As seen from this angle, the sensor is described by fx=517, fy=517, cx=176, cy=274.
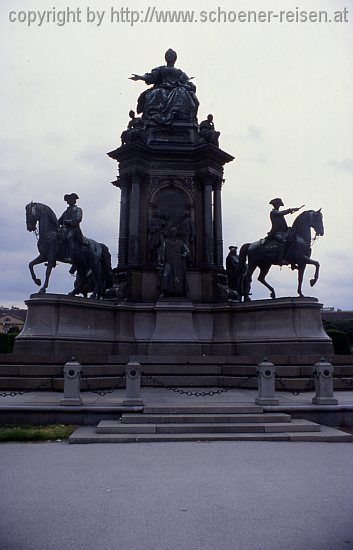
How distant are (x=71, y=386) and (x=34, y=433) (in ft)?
5.34

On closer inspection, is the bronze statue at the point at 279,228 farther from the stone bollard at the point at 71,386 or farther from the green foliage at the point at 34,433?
the green foliage at the point at 34,433

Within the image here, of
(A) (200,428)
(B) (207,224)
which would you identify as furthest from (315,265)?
(A) (200,428)

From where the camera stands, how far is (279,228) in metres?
21.2

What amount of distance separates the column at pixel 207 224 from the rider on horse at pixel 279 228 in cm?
286

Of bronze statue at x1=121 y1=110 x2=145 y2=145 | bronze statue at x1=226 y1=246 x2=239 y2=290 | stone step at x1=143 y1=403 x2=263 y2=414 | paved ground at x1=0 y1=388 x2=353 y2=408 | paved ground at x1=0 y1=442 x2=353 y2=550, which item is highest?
bronze statue at x1=121 y1=110 x2=145 y2=145

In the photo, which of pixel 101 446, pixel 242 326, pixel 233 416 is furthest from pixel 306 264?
pixel 101 446

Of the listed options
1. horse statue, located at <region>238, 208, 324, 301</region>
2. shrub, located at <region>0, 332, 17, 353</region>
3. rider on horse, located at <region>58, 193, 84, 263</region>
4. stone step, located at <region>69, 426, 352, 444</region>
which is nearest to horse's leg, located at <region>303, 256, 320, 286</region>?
horse statue, located at <region>238, 208, 324, 301</region>

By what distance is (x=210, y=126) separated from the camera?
965 inches

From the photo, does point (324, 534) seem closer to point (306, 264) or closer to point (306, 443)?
point (306, 443)

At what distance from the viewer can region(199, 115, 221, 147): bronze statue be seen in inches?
936

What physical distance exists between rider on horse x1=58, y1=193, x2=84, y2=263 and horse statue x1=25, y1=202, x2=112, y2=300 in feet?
0.49

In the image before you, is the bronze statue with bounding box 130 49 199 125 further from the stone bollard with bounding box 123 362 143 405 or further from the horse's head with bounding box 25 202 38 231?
the stone bollard with bounding box 123 362 143 405

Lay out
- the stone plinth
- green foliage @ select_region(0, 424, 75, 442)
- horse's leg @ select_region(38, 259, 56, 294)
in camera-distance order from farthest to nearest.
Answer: horse's leg @ select_region(38, 259, 56, 294)
the stone plinth
green foliage @ select_region(0, 424, 75, 442)

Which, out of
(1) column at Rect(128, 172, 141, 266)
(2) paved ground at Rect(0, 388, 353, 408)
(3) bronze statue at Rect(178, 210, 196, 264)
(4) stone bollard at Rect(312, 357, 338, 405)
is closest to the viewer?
(4) stone bollard at Rect(312, 357, 338, 405)
